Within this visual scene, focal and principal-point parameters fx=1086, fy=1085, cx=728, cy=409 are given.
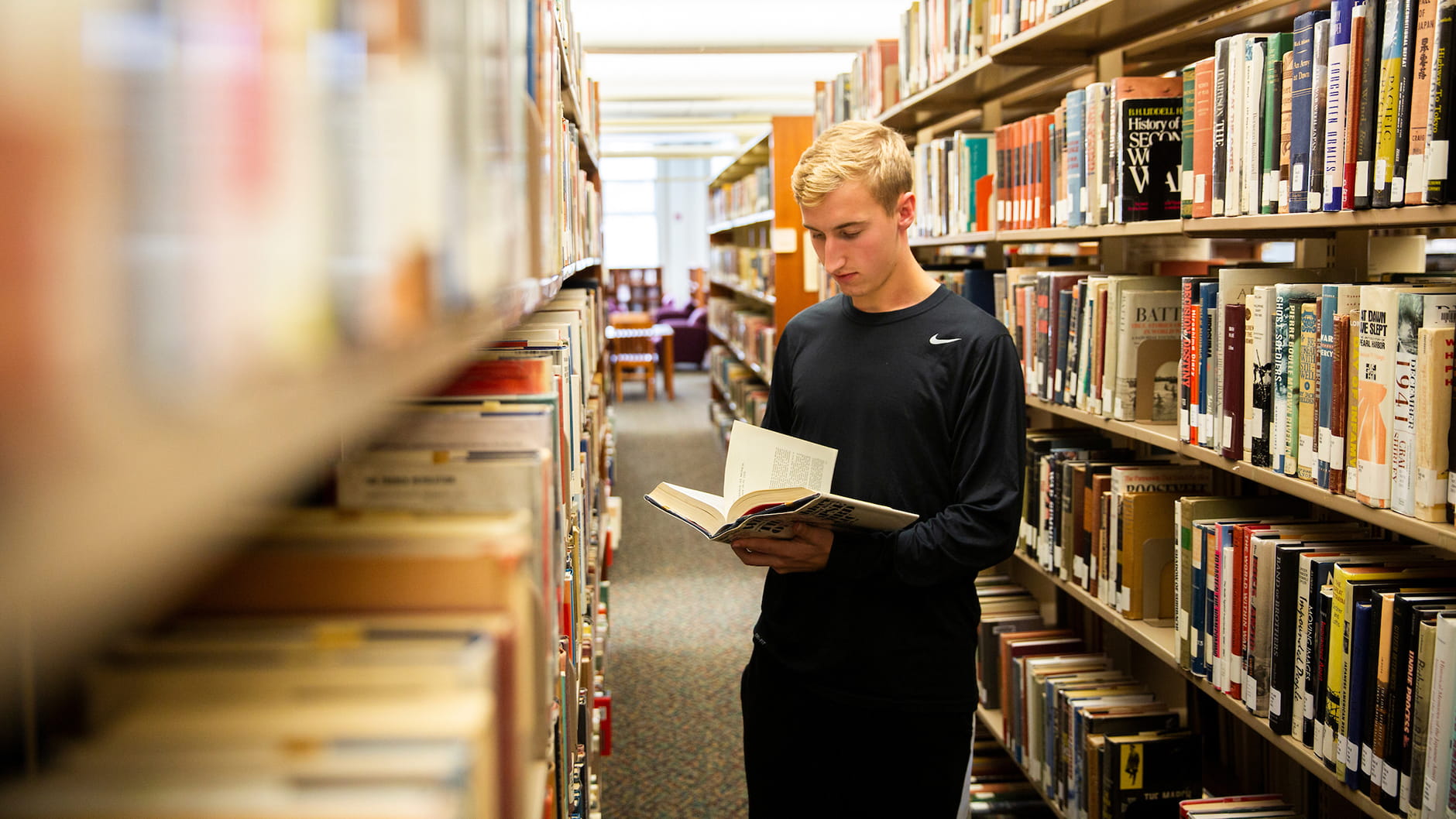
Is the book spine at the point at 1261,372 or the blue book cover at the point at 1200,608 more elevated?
the book spine at the point at 1261,372

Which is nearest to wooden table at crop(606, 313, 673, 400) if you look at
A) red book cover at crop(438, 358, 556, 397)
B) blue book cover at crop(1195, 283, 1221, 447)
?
blue book cover at crop(1195, 283, 1221, 447)

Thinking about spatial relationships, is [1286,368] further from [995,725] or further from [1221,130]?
[995,725]

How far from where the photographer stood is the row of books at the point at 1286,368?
143 centimetres

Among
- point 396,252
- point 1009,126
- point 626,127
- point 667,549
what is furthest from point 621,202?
point 396,252

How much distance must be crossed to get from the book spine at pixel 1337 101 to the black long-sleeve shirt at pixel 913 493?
0.52m

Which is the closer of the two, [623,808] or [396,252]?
[396,252]

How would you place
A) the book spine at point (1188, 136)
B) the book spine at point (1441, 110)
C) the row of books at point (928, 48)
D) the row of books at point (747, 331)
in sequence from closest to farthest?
1. the book spine at point (1441, 110)
2. the book spine at point (1188, 136)
3. the row of books at point (928, 48)
4. the row of books at point (747, 331)

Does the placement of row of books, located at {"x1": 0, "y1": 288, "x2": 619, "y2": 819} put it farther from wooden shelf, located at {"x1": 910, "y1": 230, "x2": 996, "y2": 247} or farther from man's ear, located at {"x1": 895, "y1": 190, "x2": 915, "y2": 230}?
wooden shelf, located at {"x1": 910, "y1": 230, "x2": 996, "y2": 247}

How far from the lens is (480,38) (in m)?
0.63

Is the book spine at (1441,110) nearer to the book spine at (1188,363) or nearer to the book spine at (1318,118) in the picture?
the book spine at (1318,118)

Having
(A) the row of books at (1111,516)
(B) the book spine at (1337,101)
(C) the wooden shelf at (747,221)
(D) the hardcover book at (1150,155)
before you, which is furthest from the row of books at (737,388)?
(B) the book spine at (1337,101)

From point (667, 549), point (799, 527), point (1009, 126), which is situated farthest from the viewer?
point (667, 549)

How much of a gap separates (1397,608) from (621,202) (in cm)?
1694

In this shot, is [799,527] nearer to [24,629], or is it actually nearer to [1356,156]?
[1356,156]
